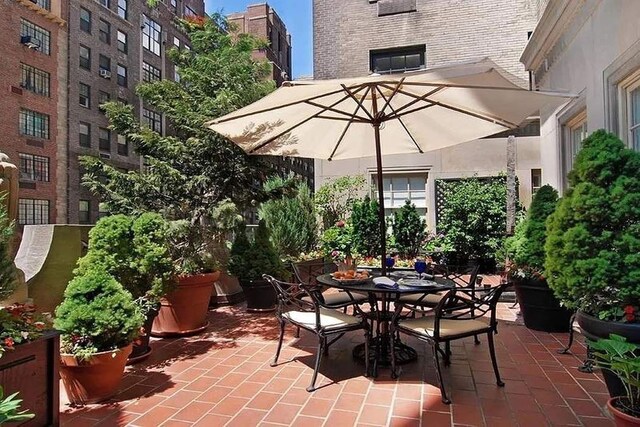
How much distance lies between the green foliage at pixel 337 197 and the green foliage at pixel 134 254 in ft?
19.4

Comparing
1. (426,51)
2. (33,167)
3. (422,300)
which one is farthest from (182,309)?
(33,167)

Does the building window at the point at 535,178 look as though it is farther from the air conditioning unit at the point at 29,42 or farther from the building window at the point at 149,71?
the building window at the point at 149,71

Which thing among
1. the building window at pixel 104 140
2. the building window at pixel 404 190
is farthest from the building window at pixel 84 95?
the building window at pixel 404 190

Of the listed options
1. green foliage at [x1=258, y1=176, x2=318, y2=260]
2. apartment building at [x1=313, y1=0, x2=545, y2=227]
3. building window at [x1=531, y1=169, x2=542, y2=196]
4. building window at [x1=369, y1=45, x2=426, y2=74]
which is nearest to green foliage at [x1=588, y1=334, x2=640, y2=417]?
green foliage at [x1=258, y1=176, x2=318, y2=260]

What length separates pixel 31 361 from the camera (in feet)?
7.32

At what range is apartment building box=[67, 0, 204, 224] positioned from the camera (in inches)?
892

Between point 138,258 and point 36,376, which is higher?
point 138,258

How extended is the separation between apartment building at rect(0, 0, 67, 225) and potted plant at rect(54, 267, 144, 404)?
795 inches

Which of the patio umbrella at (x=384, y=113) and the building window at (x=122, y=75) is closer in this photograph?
the patio umbrella at (x=384, y=113)

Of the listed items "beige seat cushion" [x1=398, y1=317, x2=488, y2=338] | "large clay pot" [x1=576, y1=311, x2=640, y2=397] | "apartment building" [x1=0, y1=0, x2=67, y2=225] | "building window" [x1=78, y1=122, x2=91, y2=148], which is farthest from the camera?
"building window" [x1=78, y1=122, x2=91, y2=148]

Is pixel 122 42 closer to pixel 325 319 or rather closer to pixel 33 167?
pixel 33 167

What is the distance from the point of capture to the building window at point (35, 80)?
2055cm

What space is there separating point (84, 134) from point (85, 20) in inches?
273

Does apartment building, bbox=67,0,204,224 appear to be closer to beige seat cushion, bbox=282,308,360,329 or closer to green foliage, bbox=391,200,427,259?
green foliage, bbox=391,200,427,259
